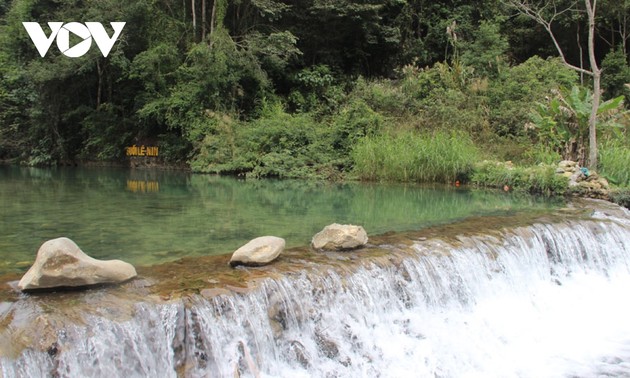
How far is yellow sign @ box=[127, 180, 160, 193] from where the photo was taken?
39.9 feet

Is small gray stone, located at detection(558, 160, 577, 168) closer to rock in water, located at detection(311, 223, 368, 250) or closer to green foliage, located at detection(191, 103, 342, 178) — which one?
→ green foliage, located at detection(191, 103, 342, 178)

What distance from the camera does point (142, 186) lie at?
43.2ft

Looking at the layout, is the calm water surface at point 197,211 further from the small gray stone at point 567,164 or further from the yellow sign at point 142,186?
the small gray stone at point 567,164

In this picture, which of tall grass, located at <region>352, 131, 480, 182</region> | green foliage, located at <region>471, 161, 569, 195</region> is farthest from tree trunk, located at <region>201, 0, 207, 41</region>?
green foliage, located at <region>471, 161, 569, 195</region>

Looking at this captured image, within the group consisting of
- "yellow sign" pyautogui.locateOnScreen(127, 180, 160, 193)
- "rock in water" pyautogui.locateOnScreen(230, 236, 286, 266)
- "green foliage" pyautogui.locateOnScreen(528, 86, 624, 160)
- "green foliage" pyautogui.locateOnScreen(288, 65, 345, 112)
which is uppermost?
"green foliage" pyautogui.locateOnScreen(288, 65, 345, 112)

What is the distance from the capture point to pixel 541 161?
43.4ft

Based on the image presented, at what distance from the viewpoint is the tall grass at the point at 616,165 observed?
38.7ft

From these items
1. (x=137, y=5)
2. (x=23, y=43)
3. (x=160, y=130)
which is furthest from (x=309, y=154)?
(x=23, y=43)

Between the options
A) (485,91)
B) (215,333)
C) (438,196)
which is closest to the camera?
(215,333)

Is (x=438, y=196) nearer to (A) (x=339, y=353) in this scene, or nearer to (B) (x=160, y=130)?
(A) (x=339, y=353)

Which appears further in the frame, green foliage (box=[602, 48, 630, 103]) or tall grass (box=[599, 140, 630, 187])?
green foliage (box=[602, 48, 630, 103])

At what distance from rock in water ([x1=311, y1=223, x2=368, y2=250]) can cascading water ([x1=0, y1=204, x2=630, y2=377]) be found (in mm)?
453

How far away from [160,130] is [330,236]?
1733 centimetres

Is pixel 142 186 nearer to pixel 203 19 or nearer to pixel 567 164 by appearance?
pixel 203 19
